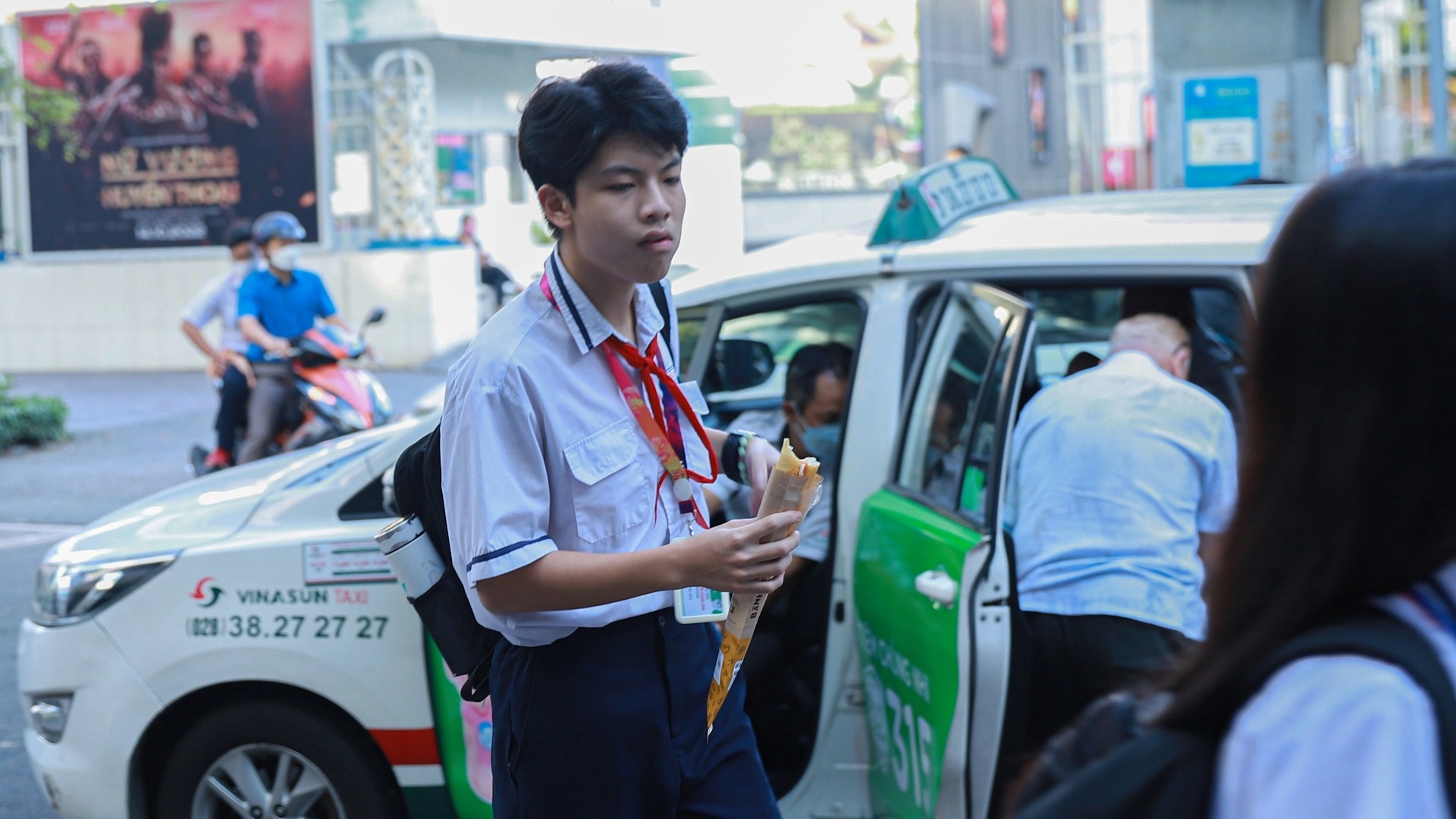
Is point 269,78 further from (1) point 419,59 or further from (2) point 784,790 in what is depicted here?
(2) point 784,790

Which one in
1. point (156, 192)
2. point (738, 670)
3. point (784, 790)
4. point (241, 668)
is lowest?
point (784, 790)

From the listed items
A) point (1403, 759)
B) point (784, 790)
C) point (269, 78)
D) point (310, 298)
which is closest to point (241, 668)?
point (784, 790)

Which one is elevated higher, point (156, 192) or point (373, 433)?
point (156, 192)

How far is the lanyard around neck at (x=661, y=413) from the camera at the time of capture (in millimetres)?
2273

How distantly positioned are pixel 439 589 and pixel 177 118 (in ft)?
59.7

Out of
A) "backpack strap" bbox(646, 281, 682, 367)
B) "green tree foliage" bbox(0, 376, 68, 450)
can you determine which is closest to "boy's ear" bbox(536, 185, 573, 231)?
"backpack strap" bbox(646, 281, 682, 367)

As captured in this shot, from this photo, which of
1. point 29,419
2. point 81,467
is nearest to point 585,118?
point 81,467

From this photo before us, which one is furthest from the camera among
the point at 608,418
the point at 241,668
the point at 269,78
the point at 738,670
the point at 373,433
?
the point at 269,78

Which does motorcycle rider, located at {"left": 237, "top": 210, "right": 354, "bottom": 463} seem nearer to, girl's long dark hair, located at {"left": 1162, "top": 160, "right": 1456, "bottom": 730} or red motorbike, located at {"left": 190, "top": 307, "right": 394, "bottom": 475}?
red motorbike, located at {"left": 190, "top": 307, "right": 394, "bottom": 475}

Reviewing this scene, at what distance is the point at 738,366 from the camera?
429 cm

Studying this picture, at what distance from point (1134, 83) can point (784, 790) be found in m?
43.5

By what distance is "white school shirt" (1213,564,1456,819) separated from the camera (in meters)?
1.00

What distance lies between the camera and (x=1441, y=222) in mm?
1086

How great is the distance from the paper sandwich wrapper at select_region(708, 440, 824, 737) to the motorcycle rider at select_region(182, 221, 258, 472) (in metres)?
7.04
